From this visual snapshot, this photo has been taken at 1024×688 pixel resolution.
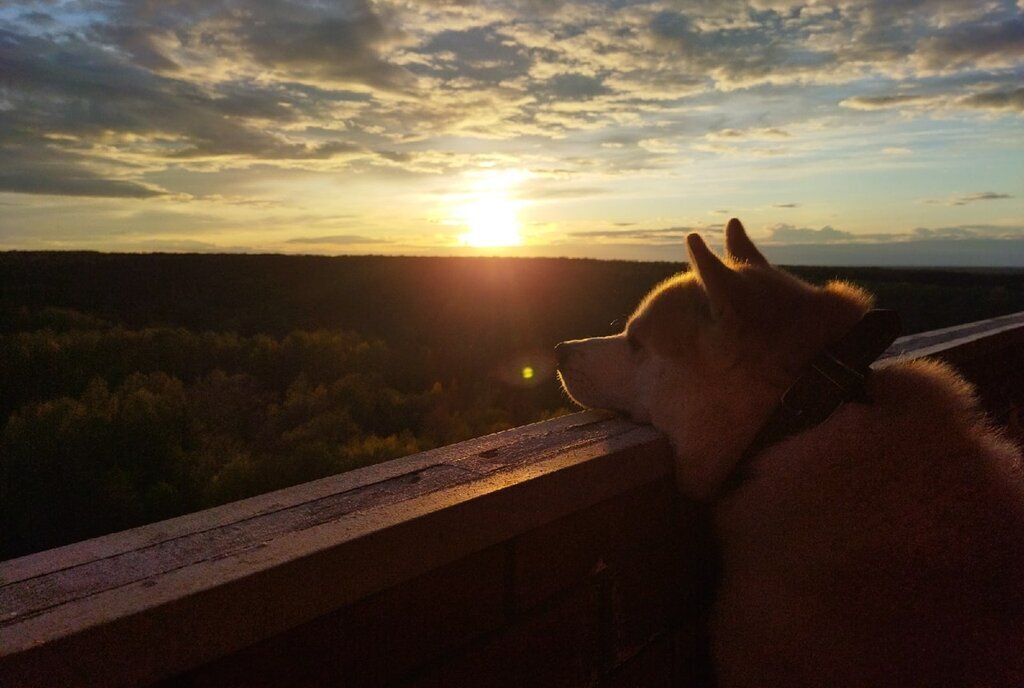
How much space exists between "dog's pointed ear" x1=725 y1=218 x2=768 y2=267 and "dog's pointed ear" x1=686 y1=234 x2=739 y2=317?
2.20 feet

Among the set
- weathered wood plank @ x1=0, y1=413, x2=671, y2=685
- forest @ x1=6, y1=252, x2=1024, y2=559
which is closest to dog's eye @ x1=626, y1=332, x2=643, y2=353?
forest @ x1=6, y1=252, x2=1024, y2=559

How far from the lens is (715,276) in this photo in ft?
7.55

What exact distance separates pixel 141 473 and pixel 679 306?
9083 mm

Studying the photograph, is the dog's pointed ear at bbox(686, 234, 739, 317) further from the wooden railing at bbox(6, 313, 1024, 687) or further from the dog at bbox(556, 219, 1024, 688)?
the wooden railing at bbox(6, 313, 1024, 687)

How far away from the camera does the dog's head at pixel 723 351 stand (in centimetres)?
225

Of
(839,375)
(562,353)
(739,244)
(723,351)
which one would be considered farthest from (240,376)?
(839,375)

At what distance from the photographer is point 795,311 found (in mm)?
2324

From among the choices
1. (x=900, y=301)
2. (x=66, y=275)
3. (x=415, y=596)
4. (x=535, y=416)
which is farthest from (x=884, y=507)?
(x=66, y=275)

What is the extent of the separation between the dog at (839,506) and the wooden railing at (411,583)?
0.21 meters

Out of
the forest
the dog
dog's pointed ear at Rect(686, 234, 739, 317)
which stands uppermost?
dog's pointed ear at Rect(686, 234, 739, 317)

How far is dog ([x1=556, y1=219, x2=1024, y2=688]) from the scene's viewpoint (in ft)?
6.09

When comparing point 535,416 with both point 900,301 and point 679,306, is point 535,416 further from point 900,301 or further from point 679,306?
point 900,301

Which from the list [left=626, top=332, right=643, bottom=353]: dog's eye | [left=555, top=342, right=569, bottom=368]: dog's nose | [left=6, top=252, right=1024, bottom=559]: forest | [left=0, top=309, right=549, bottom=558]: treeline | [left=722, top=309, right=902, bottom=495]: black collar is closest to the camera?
[left=722, top=309, right=902, bottom=495]: black collar

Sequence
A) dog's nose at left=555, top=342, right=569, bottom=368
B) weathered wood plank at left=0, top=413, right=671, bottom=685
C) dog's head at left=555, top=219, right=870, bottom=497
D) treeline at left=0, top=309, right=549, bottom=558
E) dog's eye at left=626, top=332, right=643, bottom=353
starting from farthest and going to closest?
1. treeline at left=0, top=309, right=549, bottom=558
2. dog's nose at left=555, top=342, right=569, bottom=368
3. dog's eye at left=626, top=332, right=643, bottom=353
4. dog's head at left=555, top=219, right=870, bottom=497
5. weathered wood plank at left=0, top=413, right=671, bottom=685
